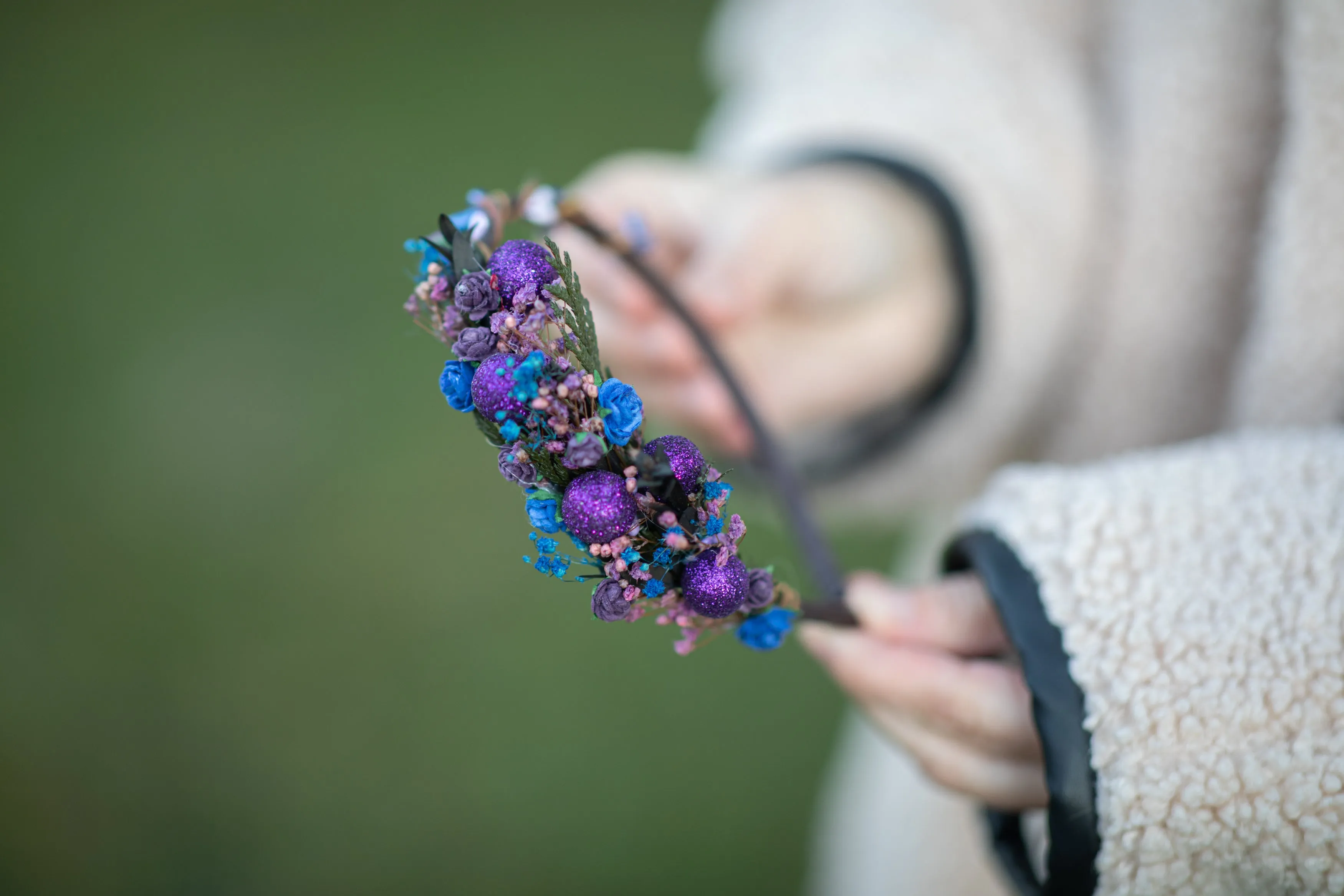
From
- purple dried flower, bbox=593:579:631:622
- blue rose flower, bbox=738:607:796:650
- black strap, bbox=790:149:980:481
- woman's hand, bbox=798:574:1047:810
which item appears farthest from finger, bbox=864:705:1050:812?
black strap, bbox=790:149:980:481

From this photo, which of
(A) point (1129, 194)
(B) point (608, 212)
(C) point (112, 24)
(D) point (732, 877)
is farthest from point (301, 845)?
(C) point (112, 24)

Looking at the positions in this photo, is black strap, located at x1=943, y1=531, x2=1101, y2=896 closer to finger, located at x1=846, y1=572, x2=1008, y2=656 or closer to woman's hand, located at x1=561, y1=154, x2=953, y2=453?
finger, located at x1=846, y1=572, x2=1008, y2=656

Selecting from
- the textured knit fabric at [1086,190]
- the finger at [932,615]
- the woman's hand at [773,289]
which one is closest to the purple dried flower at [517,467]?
the finger at [932,615]

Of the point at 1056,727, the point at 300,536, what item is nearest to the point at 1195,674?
the point at 1056,727

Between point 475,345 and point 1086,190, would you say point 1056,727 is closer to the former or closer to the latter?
point 475,345

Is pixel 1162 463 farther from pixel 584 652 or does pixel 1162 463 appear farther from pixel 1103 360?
pixel 584 652

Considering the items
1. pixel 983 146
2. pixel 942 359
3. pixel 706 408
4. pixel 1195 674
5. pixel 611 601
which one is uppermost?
pixel 983 146
